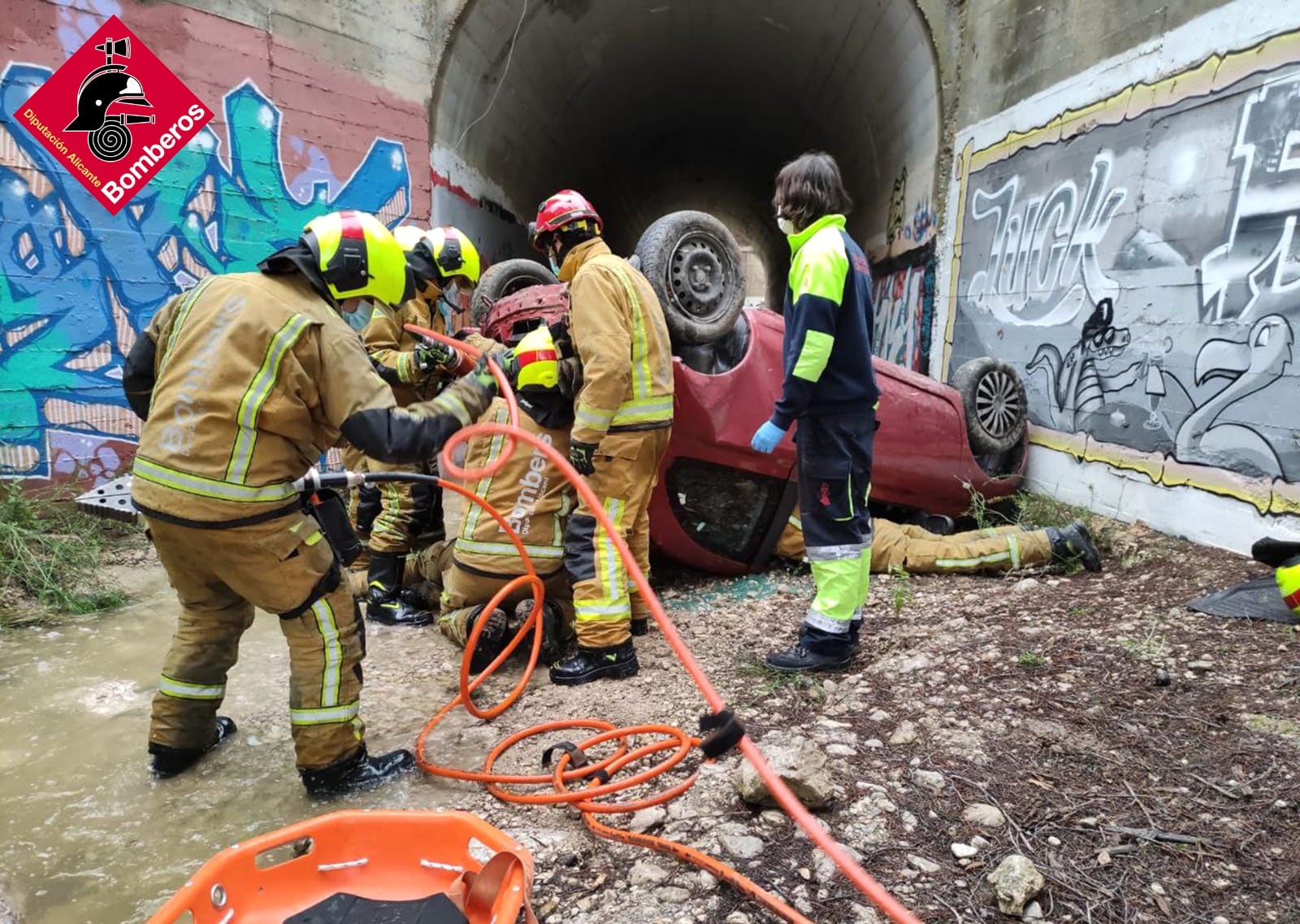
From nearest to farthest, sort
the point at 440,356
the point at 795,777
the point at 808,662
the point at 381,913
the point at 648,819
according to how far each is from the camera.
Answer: the point at 381,913, the point at 795,777, the point at 648,819, the point at 808,662, the point at 440,356

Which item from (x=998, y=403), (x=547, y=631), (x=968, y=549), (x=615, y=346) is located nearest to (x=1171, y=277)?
(x=998, y=403)

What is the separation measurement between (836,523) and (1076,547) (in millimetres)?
1857

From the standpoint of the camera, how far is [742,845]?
186 centimetres

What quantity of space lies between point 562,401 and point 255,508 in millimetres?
1457

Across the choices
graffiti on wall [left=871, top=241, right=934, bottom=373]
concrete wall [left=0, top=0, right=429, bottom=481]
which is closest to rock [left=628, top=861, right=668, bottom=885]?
concrete wall [left=0, top=0, right=429, bottom=481]

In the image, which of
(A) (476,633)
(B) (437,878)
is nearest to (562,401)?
(A) (476,633)

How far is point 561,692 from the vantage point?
294 cm

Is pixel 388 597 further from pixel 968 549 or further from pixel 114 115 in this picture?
pixel 114 115

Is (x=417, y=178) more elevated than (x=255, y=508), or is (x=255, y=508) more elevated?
(x=417, y=178)

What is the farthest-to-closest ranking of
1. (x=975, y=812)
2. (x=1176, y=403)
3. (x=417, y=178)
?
(x=417, y=178) < (x=1176, y=403) < (x=975, y=812)

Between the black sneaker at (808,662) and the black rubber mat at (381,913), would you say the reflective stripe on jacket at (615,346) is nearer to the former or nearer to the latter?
the black sneaker at (808,662)

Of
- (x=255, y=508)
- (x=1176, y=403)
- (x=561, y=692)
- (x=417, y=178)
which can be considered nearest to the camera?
(x=255, y=508)

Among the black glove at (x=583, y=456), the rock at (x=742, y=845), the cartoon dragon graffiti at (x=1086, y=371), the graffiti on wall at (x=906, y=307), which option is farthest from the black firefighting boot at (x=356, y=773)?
the graffiti on wall at (x=906, y=307)

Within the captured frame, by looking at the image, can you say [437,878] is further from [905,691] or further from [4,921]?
[905,691]
